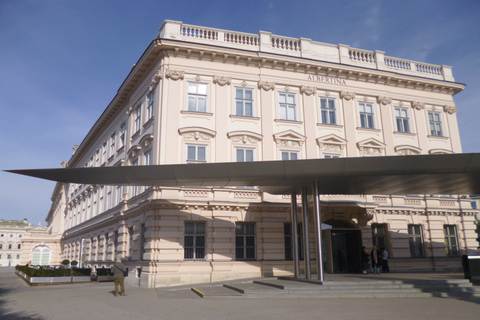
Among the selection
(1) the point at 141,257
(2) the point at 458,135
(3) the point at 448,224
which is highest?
(2) the point at 458,135

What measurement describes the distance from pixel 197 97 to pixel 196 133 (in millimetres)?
2353

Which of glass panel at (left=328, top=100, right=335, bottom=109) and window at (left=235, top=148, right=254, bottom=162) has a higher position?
glass panel at (left=328, top=100, right=335, bottom=109)

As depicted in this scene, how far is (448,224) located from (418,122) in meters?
7.45

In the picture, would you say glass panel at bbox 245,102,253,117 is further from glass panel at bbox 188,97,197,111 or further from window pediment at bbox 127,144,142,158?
window pediment at bbox 127,144,142,158

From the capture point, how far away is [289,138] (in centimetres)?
2506

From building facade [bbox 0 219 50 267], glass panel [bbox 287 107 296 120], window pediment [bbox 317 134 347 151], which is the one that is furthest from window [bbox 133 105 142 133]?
building facade [bbox 0 219 50 267]

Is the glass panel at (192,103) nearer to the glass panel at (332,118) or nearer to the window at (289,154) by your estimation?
the window at (289,154)

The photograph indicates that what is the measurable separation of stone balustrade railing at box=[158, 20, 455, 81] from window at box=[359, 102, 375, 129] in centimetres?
281

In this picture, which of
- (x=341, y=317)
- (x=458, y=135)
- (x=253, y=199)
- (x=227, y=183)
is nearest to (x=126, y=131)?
(x=253, y=199)

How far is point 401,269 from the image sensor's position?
83.7 feet

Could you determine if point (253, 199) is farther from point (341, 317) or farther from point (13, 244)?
point (13, 244)

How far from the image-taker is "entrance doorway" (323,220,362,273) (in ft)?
79.2

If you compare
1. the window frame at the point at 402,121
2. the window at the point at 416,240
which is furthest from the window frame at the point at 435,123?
the window at the point at 416,240

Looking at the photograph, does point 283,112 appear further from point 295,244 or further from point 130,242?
point 130,242
